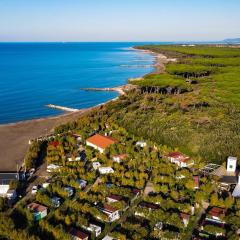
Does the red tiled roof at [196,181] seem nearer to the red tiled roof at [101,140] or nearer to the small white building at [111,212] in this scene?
the small white building at [111,212]

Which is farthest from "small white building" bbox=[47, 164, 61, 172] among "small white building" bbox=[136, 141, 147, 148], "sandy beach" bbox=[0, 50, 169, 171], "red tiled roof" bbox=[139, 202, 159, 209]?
"red tiled roof" bbox=[139, 202, 159, 209]

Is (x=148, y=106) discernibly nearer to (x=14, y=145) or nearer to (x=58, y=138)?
(x=58, y=138)

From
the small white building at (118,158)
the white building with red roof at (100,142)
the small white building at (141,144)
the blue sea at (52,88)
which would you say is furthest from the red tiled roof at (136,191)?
the blue sea at (52,88)

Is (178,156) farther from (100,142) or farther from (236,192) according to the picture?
(100,142)

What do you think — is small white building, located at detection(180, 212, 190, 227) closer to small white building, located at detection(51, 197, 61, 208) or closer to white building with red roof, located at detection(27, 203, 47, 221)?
small white building, located at detection(51, 197, 61, 208)

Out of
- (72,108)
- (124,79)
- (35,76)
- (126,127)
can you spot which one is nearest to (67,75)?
(35,76)
